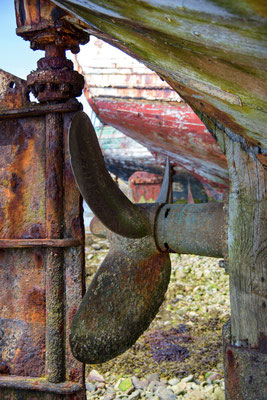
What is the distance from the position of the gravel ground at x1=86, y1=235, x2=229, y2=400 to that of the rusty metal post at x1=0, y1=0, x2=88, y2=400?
1809 millimetres

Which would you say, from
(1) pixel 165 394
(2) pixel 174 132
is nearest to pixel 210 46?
(1) pixel 165 394

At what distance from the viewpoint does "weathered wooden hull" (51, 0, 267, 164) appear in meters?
0.92

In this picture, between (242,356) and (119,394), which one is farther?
(119,394)

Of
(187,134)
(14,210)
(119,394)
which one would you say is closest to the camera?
(14,210)

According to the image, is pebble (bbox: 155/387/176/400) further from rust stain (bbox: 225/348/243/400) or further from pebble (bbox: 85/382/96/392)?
rust stain (bbox: 225/348/243/400)

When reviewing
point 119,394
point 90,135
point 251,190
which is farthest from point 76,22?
A: point 119,394

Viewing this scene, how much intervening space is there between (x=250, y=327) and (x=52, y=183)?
1.24 meters

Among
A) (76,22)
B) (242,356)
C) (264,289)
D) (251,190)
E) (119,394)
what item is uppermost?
(76,22)

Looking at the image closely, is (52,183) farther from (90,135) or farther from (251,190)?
(251,190)

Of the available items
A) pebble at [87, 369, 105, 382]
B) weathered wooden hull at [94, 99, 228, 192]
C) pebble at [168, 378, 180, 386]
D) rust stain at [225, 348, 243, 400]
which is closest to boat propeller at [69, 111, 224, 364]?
rust stain at [225, 348, 243, 400]

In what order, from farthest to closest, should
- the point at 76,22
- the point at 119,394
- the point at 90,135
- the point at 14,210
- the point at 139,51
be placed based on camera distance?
the point at 119,394
the point at 14,210
the point at 76,22
the point at 90,135
the point at 139,51

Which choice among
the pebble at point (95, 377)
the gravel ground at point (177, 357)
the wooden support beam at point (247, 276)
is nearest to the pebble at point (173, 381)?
the gravel ground at point (177, 357)

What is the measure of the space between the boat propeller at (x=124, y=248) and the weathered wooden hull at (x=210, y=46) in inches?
18.1

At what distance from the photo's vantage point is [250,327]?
1.64m
